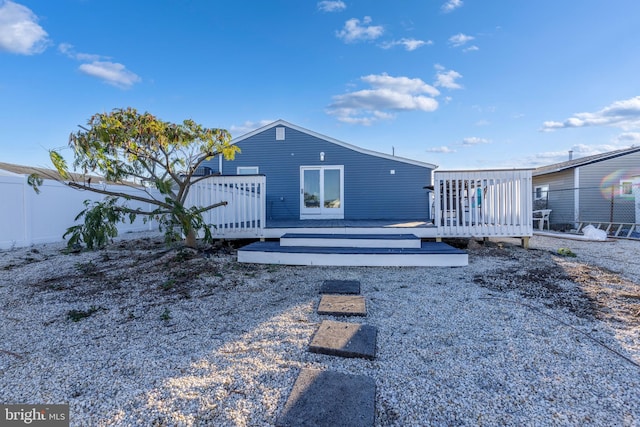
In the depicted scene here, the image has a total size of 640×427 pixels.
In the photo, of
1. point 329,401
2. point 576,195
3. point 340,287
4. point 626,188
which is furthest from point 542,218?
point 329,401

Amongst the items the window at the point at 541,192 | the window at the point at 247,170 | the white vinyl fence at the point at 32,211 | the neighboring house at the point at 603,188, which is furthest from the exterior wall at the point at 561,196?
the white vinyl fence at the point at 32,211

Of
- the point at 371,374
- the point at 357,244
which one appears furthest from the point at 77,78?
the point at 371,374

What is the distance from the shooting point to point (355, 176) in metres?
9.92

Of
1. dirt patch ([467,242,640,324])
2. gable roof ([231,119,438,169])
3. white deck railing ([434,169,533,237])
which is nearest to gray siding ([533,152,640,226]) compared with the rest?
gable roof ([231,119,438,169])

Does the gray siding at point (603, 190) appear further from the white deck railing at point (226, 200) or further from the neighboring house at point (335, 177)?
the white deck railing at point (226, 200)

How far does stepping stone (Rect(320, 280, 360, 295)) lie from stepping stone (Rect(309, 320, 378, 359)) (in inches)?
35.3

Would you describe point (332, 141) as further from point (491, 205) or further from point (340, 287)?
point (340, 287)

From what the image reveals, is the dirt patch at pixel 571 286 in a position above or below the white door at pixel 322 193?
below

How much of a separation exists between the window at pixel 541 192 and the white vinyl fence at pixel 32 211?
61.2ft

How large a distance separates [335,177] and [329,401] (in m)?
8.77

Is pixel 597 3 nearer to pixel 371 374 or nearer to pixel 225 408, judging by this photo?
pixel 371 374

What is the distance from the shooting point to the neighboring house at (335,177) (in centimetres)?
987

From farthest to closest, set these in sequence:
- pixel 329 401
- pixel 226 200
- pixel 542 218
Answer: pixel 542 218 < pixel 226 200 < pixel 329 401

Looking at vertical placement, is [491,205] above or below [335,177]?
below
